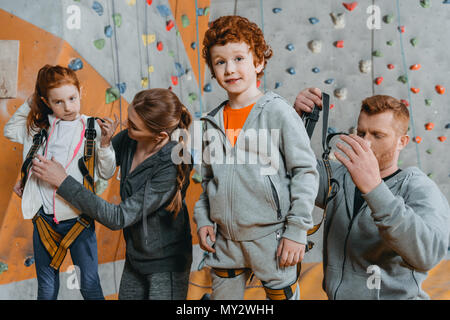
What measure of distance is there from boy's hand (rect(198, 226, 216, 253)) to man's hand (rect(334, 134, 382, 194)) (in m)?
0.43

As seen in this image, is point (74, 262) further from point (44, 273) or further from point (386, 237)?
point (386, 237)

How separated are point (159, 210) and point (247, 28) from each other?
67cm

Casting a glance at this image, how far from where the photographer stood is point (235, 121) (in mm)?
1351

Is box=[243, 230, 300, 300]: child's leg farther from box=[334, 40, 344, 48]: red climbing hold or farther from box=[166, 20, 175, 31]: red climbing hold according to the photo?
box=[334, 40, 344, 48]: red climbing hold

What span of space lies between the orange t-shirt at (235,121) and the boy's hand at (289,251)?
33 centimetres


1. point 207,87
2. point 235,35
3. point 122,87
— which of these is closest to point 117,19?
point 122,87

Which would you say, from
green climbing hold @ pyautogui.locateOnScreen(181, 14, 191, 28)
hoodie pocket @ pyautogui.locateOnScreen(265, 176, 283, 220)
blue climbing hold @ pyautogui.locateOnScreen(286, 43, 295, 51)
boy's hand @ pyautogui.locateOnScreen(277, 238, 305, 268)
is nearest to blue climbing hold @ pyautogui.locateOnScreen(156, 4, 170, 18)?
green climbing hold @ pyautogui.locateOnScreen(181, 14, 191, 28)

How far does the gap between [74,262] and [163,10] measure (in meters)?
1.40

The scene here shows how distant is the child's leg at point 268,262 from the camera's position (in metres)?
1.25

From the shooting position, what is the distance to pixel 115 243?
7.18 feet

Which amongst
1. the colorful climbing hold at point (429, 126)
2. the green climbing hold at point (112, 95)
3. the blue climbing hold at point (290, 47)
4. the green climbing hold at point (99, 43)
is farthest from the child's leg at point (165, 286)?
the colorful climbing hold at point (429, 126)

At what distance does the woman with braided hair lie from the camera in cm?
151
